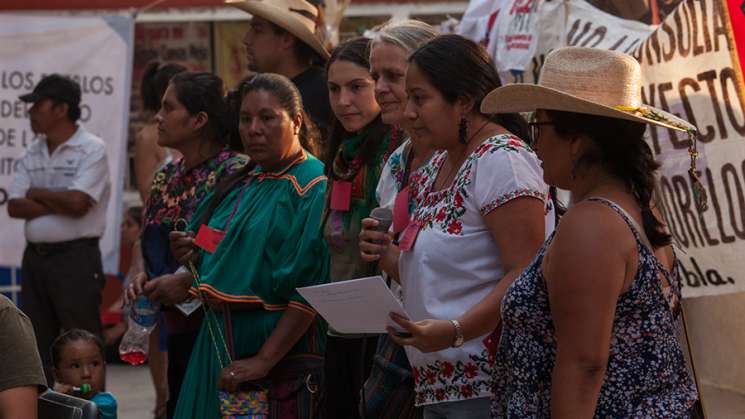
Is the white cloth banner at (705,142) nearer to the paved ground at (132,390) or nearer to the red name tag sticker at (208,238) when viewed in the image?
the red name tag sticker at (208,238)

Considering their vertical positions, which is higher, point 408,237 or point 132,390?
point 408,237

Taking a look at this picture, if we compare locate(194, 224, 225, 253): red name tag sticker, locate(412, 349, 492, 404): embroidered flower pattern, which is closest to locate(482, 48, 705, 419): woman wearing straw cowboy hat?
locate(412, 349, 492, 404): embroidered flower pattern

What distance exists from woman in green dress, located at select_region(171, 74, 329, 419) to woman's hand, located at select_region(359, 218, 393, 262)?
3.96 ft

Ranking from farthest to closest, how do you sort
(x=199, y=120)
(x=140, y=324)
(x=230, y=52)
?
1. (x=230, y=52)
2. (x=199, y=120)
3. (x=140, y=324)

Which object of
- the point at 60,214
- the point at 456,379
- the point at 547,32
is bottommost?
the point at 60,214

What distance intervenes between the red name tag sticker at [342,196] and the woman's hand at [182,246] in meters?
0.79

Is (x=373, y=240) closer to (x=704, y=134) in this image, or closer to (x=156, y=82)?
(x=704, y=134)

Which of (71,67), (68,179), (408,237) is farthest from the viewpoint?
(71,67)

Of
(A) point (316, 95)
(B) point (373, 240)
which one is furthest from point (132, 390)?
(B) point (373, 240)

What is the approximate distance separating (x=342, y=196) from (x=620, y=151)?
1.79 metres

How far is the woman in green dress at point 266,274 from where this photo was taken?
509cm

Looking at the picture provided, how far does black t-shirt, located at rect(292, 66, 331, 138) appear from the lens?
5.93 m

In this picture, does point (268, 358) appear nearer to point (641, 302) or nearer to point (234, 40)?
point (641, 302)

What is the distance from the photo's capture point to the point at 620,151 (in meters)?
3.09
